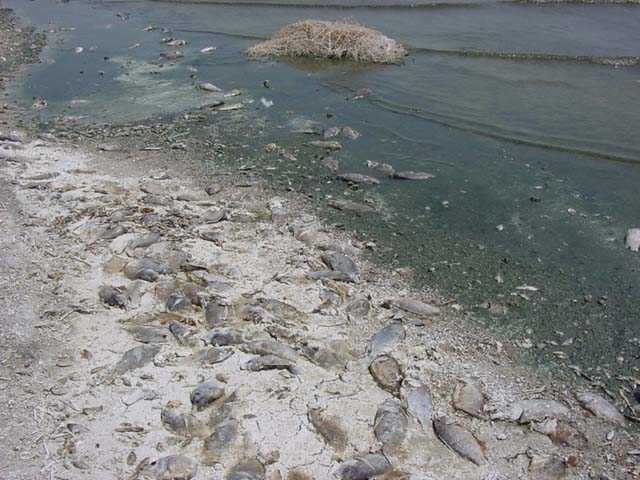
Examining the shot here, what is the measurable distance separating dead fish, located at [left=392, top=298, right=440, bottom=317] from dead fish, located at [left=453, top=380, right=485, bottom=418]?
1.36 meters

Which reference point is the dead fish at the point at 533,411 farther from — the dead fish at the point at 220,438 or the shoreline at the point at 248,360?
the dead fish at the point at 220,438

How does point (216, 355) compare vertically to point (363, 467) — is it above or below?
above

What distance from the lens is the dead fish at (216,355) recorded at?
7262mm

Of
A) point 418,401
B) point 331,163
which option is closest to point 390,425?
point 418,401

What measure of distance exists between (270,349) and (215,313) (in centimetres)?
106

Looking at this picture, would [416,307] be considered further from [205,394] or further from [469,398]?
[205,394]

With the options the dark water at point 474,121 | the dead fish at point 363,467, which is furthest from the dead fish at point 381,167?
the dead fish at point 363,467

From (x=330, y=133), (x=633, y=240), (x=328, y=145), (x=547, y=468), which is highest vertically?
(x=330, y=133)

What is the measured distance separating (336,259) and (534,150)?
634 centimetres

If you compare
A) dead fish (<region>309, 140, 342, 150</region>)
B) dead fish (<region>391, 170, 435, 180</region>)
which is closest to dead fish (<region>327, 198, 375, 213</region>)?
dead fish (<region>391, 170, 435, 180</region>)

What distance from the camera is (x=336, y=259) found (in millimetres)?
9242

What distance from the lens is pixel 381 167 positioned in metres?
12.4

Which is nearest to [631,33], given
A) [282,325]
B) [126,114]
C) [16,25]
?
[126,114]

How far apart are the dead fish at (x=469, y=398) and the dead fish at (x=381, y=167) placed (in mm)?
5989
